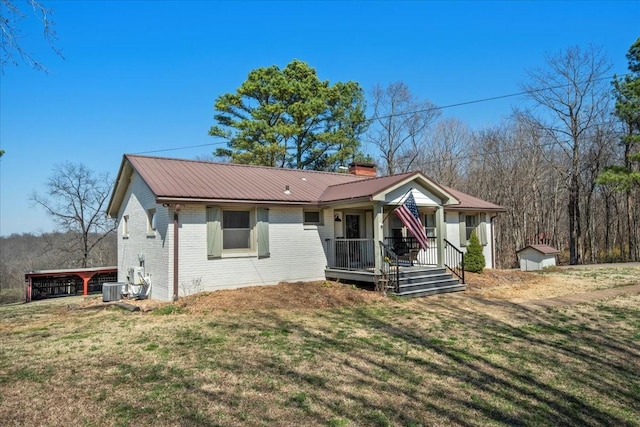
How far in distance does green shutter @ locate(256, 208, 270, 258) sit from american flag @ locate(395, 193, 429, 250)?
13.6 feet

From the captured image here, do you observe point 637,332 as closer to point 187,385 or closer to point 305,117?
point 187,385

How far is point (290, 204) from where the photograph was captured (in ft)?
44.5

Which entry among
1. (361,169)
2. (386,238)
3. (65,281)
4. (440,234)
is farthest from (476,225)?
(65,281)

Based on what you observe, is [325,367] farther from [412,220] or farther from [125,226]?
[125,226]

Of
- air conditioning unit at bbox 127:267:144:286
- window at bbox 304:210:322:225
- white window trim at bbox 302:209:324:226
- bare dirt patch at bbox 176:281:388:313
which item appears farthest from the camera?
window at bbox 304:210:322:225

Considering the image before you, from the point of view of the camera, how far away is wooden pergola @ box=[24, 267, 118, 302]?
1875 cm

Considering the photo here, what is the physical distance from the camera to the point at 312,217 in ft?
47.3

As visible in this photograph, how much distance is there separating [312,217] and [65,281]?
14204mm

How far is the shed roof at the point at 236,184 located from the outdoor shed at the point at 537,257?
29.7 ft

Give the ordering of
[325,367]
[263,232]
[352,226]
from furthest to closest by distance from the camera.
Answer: [352,226] → [263,232] → [325,367]

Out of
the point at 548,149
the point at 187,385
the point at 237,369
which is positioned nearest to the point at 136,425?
the point at 187,385

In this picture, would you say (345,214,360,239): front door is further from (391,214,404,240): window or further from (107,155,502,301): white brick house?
(391,214,404,240): window

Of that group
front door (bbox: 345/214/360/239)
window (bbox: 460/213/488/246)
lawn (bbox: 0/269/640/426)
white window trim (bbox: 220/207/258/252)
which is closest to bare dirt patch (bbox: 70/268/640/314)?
lawn (bbox: 0/269/640/426)

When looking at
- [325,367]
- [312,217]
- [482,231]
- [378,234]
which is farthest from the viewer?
[482,231]
